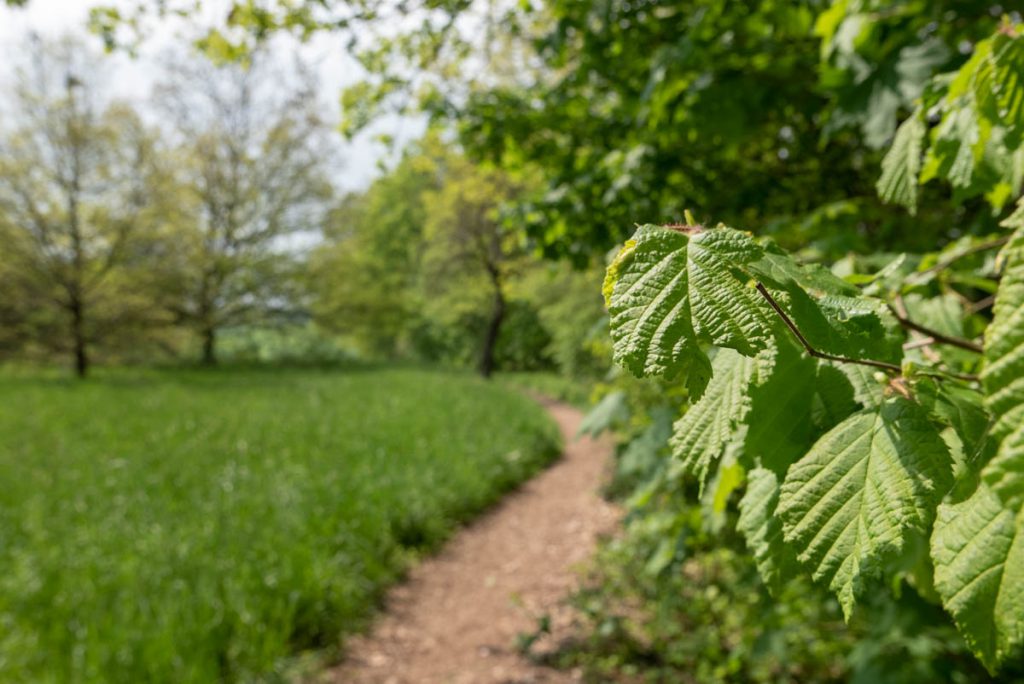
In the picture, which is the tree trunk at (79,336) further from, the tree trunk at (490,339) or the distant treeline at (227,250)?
the tree trunk at (490,339)

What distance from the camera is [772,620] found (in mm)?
2730

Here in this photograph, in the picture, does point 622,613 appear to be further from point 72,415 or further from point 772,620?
point 72,415

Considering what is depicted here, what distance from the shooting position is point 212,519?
4.98m

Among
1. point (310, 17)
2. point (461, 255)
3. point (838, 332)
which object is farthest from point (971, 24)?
point (461, 255)

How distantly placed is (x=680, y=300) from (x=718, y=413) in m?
0.23

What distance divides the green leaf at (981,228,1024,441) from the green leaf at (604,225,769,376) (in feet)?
0.42

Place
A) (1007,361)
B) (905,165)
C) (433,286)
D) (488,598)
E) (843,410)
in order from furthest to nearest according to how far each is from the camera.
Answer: (433,286) < (488,598) < (905,165) < (843,410) < (1007,361)

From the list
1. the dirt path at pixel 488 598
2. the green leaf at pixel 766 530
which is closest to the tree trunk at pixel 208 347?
the dirt path at pixel 488 598

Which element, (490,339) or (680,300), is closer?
(680,300)

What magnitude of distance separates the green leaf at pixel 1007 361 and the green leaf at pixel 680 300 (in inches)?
5.1

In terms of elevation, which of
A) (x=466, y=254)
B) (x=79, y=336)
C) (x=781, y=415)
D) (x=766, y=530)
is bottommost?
(x=766, y=530)

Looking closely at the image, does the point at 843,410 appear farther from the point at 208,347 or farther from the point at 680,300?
the point at 208,347

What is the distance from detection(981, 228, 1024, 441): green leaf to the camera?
A: 37cm

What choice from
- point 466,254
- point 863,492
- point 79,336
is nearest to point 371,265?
point 466,254
